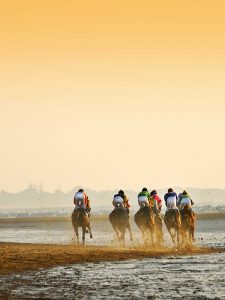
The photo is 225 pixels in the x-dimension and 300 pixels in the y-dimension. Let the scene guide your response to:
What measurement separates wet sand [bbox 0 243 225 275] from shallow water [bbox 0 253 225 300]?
3.95 ft

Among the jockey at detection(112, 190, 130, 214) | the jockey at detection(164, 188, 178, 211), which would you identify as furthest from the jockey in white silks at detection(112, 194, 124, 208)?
the jockey at detection(164, 188, 178, 211)

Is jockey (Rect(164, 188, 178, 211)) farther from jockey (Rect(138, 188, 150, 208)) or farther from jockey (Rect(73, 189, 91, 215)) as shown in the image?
jockey (Rect(73, 189, 91, 215))

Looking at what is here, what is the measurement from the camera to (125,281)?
18.1m

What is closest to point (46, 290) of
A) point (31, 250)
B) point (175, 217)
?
point (31, 250)

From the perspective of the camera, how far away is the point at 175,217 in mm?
32219

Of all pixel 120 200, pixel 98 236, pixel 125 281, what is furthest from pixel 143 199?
pixel 125 281

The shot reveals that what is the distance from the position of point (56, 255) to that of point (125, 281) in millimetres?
8540

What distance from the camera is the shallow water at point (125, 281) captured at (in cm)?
1565

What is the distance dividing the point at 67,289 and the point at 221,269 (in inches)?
204

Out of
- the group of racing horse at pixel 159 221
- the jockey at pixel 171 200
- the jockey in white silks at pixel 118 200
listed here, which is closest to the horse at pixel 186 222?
the group of racing horse at pixel 159 221

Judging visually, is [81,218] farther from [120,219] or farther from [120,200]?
[120,200]

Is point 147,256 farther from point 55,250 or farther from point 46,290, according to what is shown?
point 46,290

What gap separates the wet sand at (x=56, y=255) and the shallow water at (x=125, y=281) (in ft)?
3.95

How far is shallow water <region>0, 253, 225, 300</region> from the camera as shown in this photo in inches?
616
